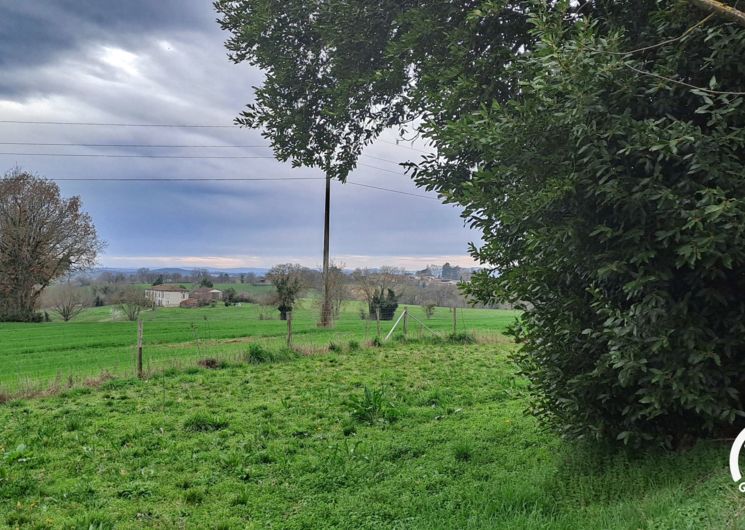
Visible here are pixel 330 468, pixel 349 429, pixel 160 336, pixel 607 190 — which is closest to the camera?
pixel 607 190

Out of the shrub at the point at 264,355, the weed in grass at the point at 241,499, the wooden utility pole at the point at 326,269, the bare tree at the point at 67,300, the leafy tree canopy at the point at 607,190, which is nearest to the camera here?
the leafy tree canopy at the point at 607,190

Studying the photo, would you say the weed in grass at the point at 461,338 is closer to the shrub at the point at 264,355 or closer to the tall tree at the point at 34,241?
the shrub at the point at 264,355

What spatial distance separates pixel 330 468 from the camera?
5.09 meters

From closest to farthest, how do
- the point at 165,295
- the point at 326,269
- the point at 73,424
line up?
the point at 73,424 → the point at 326,269 → the point at 165,295

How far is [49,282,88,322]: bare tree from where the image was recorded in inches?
1233

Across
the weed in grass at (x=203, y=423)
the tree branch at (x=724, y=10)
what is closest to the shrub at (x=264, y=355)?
the weed in grass at (x=203, y=423)

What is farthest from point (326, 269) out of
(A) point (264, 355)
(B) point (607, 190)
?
(B) point (607, 190)

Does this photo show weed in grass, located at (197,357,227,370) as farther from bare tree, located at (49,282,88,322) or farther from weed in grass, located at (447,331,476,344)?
bare tree, located at (49,282,88,322)

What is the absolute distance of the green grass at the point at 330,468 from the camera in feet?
11.3

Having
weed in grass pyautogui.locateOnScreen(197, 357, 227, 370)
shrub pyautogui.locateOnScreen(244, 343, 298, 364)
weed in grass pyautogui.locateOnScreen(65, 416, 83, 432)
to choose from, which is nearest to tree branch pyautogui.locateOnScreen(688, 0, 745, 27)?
weed in grass pyautogui.locateOnScreen(65, 416, 83, 432)

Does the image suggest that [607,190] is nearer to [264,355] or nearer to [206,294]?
[264,355]

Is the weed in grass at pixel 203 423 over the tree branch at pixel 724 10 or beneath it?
beneath

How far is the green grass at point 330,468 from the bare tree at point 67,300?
26497 mm

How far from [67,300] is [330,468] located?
1319 inches
